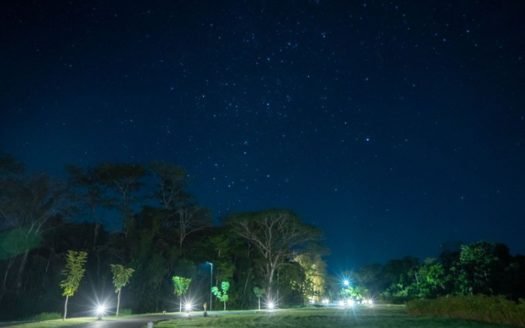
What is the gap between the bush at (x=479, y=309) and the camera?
1063 inches

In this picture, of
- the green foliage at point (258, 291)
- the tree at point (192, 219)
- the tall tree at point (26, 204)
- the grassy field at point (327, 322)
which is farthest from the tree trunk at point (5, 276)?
the green foliage at point (258, 291)

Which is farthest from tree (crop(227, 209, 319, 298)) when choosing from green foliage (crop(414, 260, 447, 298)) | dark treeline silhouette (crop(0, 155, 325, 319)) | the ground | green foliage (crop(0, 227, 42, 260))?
the ground

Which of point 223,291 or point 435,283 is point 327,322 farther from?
point 435,283

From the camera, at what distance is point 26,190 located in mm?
44406

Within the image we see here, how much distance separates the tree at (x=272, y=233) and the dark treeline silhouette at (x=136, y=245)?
0.46 ft

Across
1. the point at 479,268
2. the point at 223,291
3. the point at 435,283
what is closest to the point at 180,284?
the point at 223,291

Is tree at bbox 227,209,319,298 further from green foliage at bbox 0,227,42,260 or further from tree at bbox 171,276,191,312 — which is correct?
green foliage at bbox 0,227,42,260

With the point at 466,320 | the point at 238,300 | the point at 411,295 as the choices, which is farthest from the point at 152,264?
the point at 411,295

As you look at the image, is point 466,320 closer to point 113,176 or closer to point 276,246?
point 276,246

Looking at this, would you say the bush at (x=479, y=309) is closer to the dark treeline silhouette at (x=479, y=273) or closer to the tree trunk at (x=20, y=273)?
the dark treeline silhouette at (x=479, y=273)

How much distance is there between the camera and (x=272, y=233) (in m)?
66.5

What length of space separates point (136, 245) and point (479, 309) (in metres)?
39.4

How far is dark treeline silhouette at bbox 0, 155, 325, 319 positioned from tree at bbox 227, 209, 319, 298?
140mm

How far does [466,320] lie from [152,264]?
35674mm
